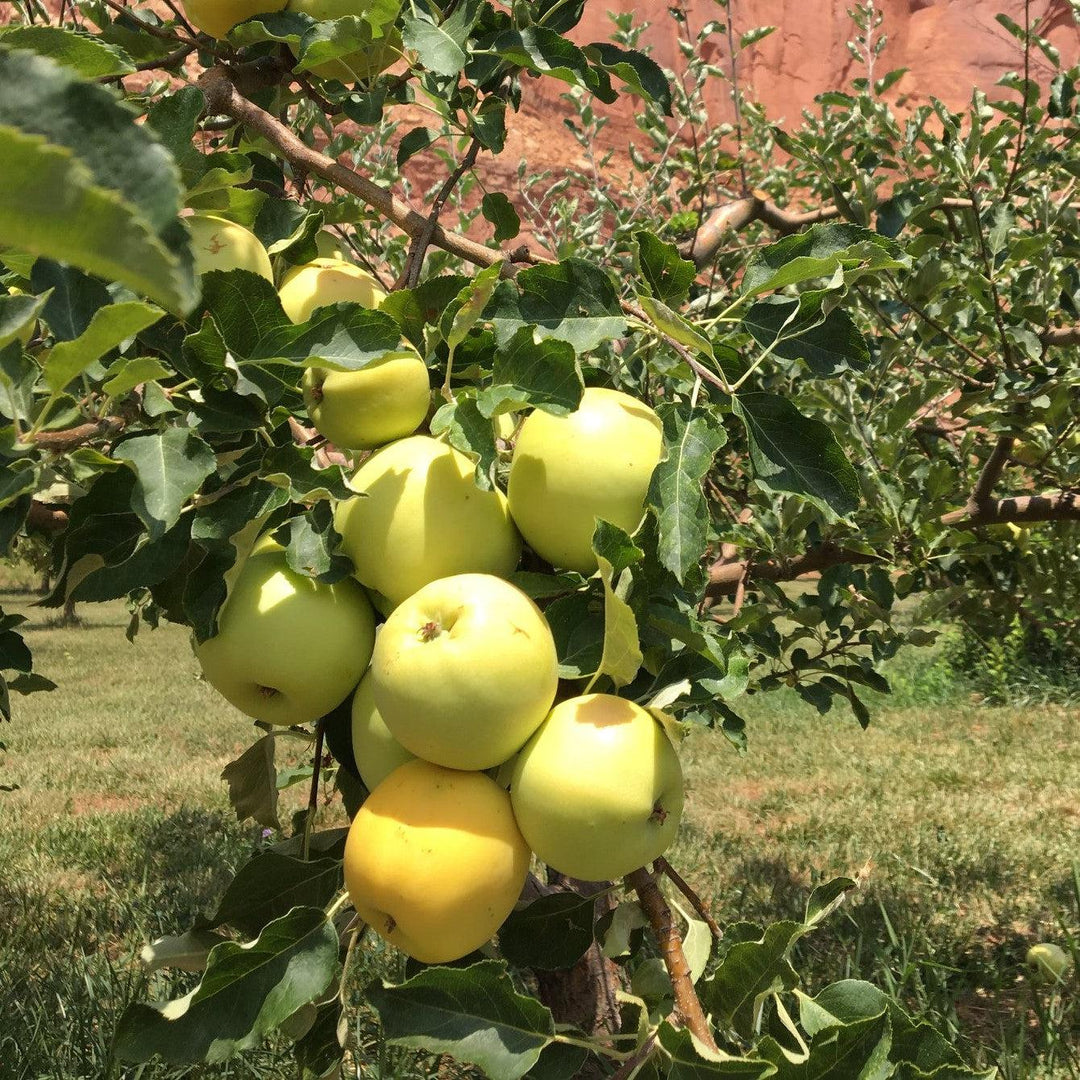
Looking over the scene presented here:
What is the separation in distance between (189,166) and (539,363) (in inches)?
13.0

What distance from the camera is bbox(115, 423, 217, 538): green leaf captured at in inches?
26.1

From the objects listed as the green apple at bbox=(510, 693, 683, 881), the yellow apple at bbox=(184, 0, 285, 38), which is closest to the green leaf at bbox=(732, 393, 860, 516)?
the green apple at bbox=(510, 693, 683, 881)

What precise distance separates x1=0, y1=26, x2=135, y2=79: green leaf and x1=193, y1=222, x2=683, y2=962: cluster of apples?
0.71ft

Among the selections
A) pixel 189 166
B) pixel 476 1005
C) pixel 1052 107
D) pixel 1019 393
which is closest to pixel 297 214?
pixel 189 166

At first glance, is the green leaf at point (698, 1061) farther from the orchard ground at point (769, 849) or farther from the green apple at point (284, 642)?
the orchard ground at point (769, 849)

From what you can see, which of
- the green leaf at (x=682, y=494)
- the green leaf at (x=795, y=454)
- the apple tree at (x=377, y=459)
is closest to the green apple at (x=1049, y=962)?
the apple tree at (x=377, y=459)

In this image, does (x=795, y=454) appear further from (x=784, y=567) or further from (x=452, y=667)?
(x=784, y=567)

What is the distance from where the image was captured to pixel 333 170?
0.95m

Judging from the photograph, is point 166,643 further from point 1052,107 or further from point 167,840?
point 1052,107

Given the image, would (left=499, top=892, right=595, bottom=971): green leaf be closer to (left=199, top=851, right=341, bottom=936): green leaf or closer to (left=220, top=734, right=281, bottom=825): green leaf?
(left=199, top=851, right=341, bottom=936): green leaf

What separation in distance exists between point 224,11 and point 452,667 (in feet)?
2.40

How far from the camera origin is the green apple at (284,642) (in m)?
0.78

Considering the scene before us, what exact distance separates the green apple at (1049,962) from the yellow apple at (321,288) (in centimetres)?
226

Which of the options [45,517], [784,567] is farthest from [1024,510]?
[45,517]
